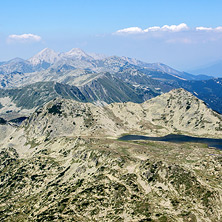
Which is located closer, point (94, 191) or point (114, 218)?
point (114, 218)

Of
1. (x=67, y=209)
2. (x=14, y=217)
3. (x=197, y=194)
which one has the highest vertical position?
(x=197, y=194)

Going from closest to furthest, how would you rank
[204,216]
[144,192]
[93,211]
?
1. [204,216]
2. [93,211]
3. [144,192]

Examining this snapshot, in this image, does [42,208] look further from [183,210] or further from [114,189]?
[183,210]

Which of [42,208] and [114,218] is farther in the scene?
[42,208]

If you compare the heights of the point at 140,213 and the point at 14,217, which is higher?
the point at 140,213

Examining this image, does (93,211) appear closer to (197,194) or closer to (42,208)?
(42,208)

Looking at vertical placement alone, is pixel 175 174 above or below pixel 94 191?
above

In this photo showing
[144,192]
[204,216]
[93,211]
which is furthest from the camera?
[144,192]

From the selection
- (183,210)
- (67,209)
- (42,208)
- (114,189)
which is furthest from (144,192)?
(42,208)

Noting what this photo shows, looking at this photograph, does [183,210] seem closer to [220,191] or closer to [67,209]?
[220,191]

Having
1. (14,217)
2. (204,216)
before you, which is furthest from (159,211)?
(14,217)
